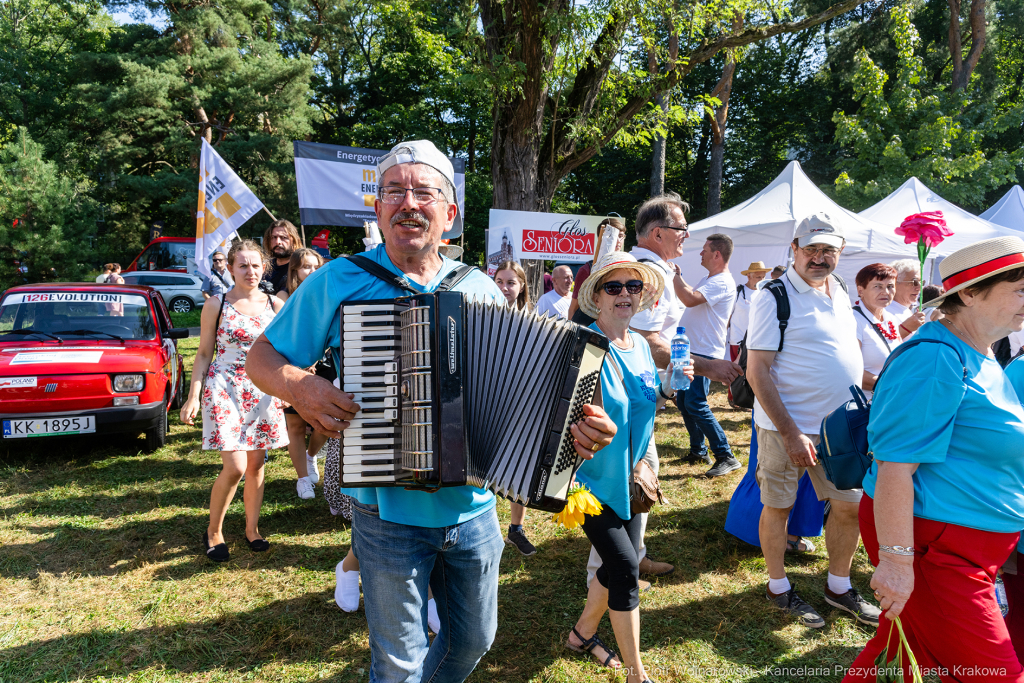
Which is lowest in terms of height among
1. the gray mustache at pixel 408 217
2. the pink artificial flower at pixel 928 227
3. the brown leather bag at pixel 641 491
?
the brown leather bag at pixel 641 491

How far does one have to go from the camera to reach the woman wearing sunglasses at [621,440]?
2.61 meters

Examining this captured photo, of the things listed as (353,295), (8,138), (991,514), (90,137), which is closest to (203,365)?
(353,295)

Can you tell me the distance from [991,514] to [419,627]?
6.43 feet

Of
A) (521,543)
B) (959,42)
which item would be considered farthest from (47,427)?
(959,42)

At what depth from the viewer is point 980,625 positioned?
192 centimetres

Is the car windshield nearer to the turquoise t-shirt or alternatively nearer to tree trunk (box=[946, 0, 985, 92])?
the turquoise t-shirt

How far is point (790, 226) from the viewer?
11.0 metres

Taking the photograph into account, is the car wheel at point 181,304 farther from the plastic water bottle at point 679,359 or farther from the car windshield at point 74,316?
the plastic water bottle at point 679,359

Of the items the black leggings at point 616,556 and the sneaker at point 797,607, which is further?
the sneaker at point 797,607

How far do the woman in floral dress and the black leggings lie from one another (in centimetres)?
247

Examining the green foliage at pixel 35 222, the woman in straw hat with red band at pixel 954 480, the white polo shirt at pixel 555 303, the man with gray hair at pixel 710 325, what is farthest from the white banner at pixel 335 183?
the green foliage at pixel 35 222

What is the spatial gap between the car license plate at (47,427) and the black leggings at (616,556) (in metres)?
5.20

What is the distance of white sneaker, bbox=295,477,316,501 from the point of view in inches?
203

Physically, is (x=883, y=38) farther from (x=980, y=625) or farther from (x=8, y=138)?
(x=8, y=138)
